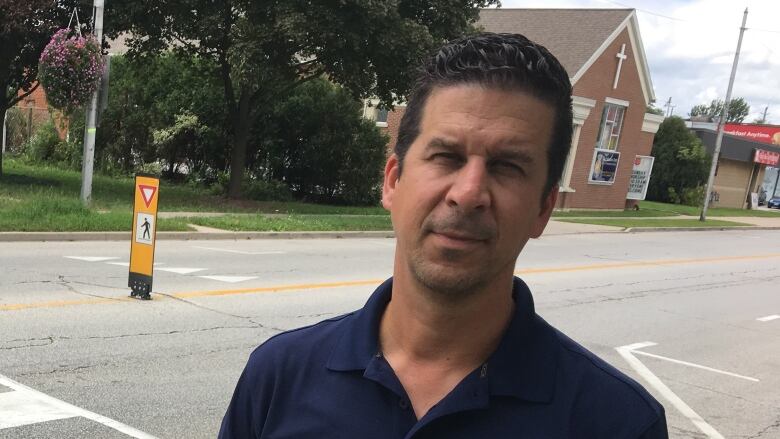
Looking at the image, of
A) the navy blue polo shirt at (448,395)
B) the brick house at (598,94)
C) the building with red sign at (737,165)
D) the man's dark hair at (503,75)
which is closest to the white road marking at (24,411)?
the navy blue polo shirt at (448,395)

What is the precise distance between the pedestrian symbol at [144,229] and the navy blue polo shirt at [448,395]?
718 centimetres

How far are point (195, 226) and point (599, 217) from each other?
20.0 m

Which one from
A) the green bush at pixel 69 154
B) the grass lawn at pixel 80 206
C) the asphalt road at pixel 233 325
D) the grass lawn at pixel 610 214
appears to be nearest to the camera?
the asphalt road at pixel 233 325

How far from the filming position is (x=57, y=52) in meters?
15.2

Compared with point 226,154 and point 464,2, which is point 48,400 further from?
point 226,154

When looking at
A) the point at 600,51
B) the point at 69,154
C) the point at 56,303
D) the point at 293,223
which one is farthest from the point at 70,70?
the point at 600,51

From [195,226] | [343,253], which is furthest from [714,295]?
[195,226]

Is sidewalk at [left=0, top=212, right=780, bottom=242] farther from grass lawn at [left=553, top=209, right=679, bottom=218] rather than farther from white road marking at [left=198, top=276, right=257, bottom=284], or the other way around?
grass lawn at [left=553, top=209, right=679, bottom=218]

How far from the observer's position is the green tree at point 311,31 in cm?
1786

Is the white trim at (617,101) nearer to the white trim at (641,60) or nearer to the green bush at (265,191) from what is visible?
the white trim at (641,60)

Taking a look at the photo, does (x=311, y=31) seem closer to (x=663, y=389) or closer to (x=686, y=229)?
(x=663, y=389)

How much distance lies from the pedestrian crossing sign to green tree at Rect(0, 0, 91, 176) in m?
11.6

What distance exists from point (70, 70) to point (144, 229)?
327 inches

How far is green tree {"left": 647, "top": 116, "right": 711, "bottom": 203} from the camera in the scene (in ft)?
145
